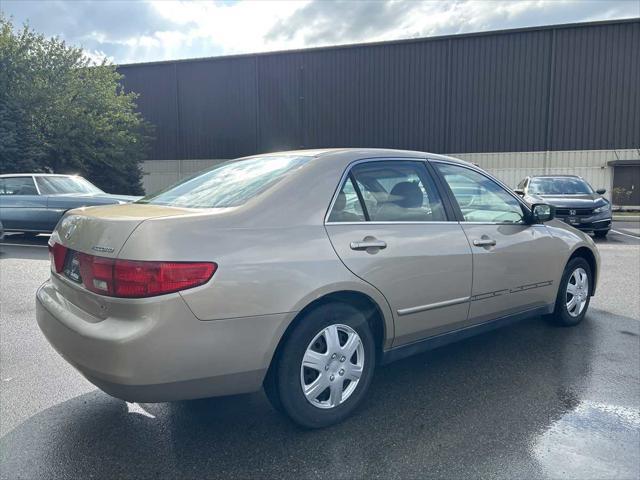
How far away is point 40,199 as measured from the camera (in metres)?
10.0

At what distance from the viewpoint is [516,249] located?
380 cm

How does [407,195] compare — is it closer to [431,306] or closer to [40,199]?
[431,306]

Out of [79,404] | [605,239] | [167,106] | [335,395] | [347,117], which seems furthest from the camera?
[167,106]

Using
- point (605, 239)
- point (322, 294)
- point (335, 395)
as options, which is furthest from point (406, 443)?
point (605, 239)

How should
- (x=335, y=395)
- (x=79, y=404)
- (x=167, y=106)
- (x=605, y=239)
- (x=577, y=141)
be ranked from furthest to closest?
(x=167, y=106)
(x=577, y=141)
(x=605, y=239)
(x=79, y=404)
(x=335, y=395)

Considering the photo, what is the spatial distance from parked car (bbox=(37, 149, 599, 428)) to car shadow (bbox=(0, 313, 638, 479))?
25 centimetres

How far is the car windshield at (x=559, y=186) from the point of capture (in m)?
11.9

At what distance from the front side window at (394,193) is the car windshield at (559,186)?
9.67 metres

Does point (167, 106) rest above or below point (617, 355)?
above

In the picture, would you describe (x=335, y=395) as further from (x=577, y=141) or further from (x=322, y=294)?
(x=577, y=141)

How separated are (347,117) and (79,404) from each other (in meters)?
24.7

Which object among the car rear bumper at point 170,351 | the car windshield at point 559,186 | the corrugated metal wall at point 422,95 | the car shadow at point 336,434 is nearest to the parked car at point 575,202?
the car windshield at point 559,186

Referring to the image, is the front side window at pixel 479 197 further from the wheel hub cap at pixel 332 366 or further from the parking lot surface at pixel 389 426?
the wheel hub cap at pixel 332 366

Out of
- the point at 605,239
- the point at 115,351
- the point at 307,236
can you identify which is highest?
the point at 307,236
